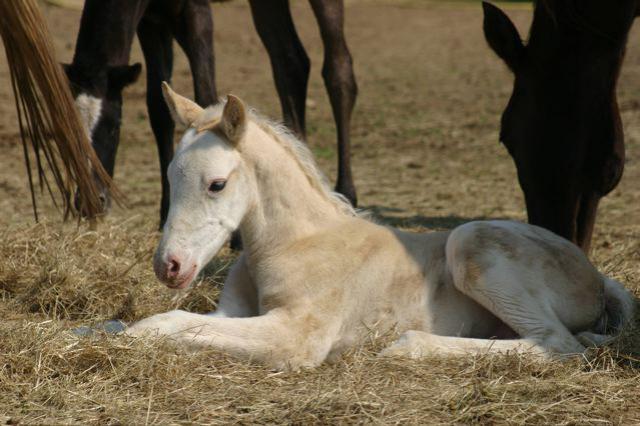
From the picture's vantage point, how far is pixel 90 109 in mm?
5820

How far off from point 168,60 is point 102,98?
116 cm

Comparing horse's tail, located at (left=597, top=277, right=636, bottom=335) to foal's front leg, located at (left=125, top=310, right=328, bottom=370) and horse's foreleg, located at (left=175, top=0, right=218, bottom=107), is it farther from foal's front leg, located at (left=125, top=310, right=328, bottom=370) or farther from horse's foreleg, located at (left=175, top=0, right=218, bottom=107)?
horse's foreleg, located at (left=175, top=0, right=218, bottom=107)

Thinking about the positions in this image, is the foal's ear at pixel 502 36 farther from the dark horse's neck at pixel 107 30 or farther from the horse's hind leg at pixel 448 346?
the dark horse's neck at pixel 107 30

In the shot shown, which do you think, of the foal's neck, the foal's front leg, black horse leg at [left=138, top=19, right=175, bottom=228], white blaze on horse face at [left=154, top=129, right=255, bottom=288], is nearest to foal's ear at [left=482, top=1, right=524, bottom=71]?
the foal's neck

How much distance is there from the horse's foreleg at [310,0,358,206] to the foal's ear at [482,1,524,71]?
152 centimetres

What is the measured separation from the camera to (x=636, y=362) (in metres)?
3.98

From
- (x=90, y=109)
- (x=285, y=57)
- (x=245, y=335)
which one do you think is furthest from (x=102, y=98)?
(x=245, y=335)

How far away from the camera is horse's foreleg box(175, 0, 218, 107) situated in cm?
631

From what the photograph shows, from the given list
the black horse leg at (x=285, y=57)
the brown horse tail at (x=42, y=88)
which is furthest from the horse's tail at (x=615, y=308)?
the black horse leg at (x=285, y=57)

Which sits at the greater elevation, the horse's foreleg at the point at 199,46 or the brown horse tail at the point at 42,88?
the brown horse tail at the point at 42,88

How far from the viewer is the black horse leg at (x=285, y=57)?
6.57m

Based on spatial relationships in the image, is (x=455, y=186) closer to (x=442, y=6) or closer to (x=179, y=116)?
(x=179, y=116)

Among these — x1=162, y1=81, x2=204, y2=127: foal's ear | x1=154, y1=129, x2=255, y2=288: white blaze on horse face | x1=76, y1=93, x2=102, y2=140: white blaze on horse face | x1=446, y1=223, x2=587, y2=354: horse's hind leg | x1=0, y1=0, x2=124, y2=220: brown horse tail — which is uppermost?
x1=0, y1=0, x2=124, y2=220: brown horse tail

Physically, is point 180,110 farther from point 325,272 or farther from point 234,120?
point 325,272
